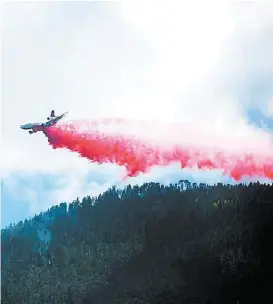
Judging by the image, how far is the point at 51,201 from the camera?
24.8 ft

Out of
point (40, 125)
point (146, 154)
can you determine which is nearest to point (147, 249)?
point (146, 154)

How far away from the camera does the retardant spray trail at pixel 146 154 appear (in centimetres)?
772

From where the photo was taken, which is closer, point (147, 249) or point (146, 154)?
point (147, 249)

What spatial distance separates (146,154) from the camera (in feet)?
25.7

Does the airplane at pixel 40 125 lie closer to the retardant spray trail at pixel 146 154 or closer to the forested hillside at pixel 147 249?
the retardant spray trail at pixel 146 154

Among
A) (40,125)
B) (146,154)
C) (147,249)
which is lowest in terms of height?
(147,249)

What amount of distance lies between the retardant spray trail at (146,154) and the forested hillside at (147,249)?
25 cm

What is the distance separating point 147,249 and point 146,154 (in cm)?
109

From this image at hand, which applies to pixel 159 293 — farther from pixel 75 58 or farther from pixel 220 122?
pixel 75 58

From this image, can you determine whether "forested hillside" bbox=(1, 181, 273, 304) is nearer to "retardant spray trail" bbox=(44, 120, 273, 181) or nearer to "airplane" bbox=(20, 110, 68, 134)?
"retardant spray trail" bbox=(44, 120, 273, 181)

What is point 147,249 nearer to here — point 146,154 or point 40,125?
point 146,154

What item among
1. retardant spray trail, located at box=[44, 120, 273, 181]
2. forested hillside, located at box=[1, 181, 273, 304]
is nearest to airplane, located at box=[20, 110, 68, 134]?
retardant spray trail, located at box=[44, 120, 273, 181]

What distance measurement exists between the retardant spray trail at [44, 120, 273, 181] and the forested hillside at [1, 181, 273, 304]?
0.25 m

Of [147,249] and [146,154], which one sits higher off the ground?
[146,154]
